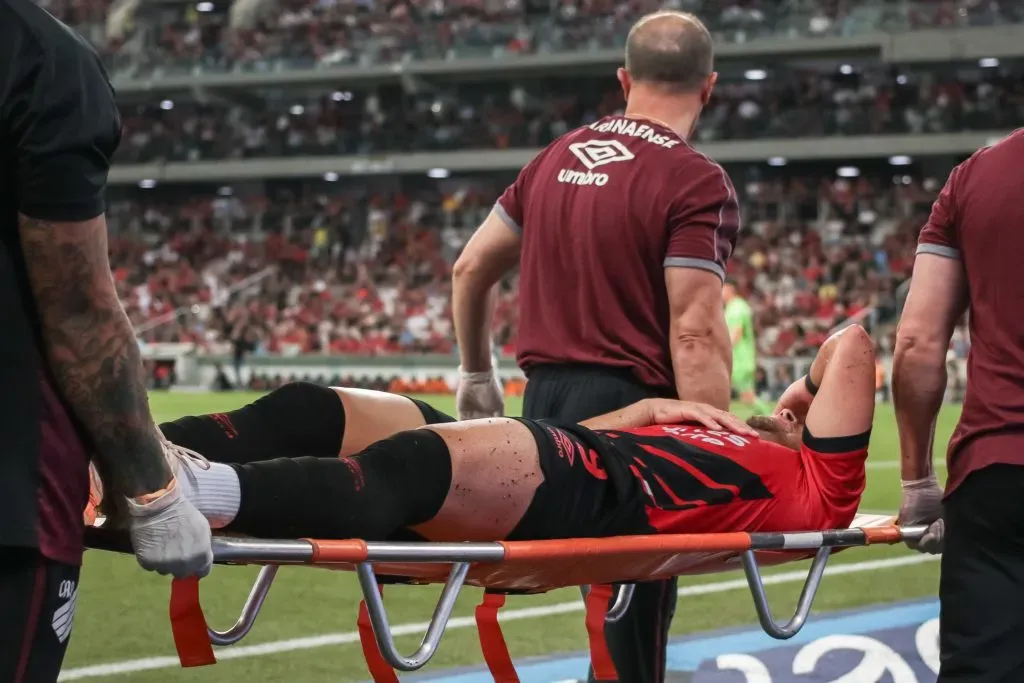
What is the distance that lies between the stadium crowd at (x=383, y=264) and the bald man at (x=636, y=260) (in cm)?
2094

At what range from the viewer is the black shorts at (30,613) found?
2.08m

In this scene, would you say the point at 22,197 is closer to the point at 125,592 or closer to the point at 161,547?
the point at 161,547

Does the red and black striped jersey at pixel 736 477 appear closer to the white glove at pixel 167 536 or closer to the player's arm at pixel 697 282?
the player's arm at pixel 697 282

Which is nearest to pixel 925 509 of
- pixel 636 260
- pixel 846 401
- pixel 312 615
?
pixel 846 401

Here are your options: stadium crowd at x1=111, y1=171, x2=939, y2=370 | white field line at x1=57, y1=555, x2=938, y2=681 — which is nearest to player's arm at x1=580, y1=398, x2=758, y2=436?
white field line at x1=57, y1=555, x2=938, y2=681

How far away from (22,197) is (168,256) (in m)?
36.5

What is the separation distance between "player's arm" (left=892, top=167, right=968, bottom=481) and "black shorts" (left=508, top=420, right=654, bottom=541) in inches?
29.7

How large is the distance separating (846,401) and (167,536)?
6.65ft

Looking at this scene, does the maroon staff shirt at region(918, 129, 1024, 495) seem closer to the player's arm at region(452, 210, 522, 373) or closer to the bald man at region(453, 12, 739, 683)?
the bald man at region(453, 12, 739, 683)

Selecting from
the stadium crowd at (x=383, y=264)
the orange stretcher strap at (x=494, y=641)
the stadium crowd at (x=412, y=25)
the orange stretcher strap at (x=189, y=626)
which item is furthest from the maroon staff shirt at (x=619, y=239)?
the stadium crowd at (x=412, y=25)

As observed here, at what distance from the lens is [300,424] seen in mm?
3377

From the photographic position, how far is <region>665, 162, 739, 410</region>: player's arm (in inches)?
138

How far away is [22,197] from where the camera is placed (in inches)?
79.6

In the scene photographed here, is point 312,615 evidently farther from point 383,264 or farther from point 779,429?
point 383,264
